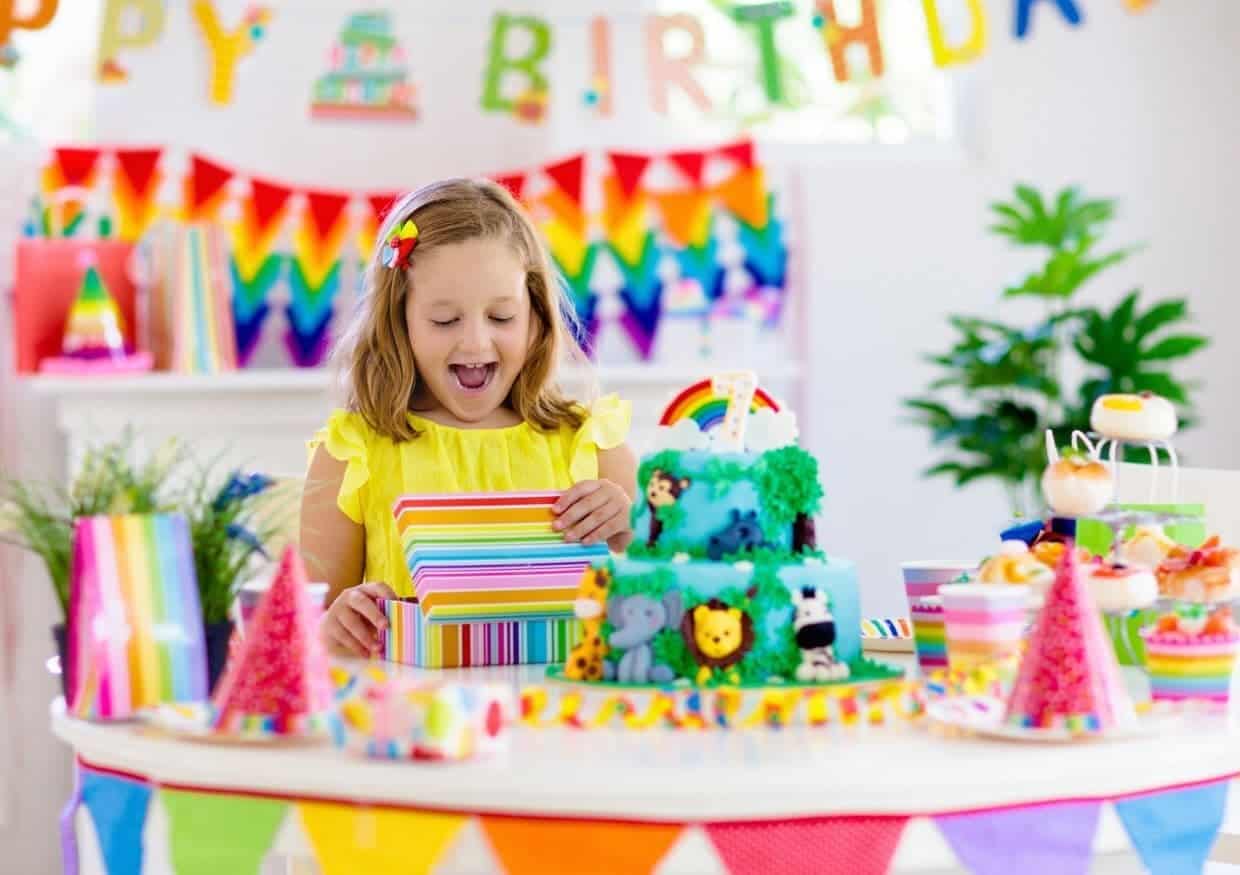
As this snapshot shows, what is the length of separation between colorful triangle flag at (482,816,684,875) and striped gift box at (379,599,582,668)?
0.53 metres

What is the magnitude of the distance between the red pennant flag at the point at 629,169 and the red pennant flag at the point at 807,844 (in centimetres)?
276

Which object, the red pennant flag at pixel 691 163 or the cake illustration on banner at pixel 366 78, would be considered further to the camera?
the red pennant flag at pixel 691 163

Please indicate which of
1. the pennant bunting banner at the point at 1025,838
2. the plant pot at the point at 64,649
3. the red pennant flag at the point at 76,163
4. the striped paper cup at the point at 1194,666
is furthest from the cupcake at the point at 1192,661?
the red pennant flag at the point at 76,163

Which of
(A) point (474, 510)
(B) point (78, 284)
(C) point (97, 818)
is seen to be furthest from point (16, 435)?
(C) point (97, 818)

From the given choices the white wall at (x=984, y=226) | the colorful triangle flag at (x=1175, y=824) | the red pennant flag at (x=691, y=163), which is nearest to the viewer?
the colorful triangle flag at (x=1175, y=824)

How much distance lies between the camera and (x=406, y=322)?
7.58 ft

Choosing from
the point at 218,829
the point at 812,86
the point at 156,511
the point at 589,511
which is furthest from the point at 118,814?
the point at 812,86

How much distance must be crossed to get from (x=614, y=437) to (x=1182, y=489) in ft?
2.45

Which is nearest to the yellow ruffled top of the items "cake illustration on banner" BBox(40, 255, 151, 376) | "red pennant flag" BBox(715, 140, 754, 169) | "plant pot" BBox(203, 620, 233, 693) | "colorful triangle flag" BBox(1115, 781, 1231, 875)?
"plant pot" BBox(203, 620, 233, 693)

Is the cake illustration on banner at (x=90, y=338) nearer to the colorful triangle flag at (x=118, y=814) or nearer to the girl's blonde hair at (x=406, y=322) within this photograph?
the girl's blonde hair at (x=406, y=322)

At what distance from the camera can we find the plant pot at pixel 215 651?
1495 millimetres

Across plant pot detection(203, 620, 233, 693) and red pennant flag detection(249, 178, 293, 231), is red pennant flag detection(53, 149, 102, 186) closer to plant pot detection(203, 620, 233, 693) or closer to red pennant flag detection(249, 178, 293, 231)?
red pennant flag detection(249, 178, 293, 231)

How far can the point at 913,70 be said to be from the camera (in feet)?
14.3

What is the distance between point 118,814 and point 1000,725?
686 mm
